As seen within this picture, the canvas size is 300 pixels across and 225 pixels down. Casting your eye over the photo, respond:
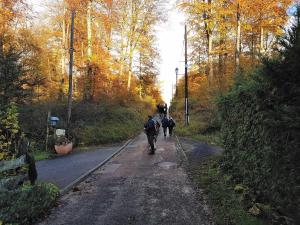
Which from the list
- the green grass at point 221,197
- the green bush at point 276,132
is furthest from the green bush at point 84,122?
the green bush at point 276,132

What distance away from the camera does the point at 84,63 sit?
29.8 metres

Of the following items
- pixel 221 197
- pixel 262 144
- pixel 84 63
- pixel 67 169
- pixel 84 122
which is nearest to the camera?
pixel 262 144

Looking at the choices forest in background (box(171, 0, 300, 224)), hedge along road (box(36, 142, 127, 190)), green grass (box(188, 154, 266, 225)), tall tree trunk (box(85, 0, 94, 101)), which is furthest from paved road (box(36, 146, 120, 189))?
tall tree trunk (box(85, 0, 94, 101))

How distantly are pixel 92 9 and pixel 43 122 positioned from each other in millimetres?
10526

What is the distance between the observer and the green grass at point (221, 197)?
6.39 meters

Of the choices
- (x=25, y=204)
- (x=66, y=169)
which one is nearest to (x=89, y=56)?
(x=66, y=169)

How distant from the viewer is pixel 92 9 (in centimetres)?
2666

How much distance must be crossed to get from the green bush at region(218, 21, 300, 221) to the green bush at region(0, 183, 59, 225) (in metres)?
4.74

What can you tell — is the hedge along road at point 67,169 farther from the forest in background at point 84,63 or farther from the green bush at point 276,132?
the green bush at point 276,132

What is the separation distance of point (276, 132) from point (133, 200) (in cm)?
403

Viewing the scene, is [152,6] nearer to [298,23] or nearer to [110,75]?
[110,75]

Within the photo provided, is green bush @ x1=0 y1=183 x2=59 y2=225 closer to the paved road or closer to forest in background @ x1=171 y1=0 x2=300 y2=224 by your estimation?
the paved road

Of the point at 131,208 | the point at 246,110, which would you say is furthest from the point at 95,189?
the point at 246,110

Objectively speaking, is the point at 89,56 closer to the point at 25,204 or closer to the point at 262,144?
the point at 25,204
